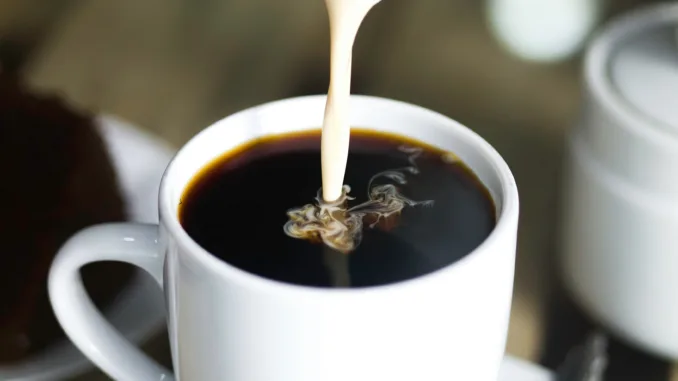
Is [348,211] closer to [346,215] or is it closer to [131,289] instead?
[346,215]

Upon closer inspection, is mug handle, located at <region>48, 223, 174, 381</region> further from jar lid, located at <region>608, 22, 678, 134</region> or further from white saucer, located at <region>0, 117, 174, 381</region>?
jar lid, located at <region>608, 22, 678, 134</region>

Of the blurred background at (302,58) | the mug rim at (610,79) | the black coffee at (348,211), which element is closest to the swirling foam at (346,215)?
the black coffee at (348,211)

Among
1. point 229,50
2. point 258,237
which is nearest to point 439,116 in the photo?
point 258,237

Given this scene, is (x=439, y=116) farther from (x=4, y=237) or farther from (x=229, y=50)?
(x=229, y=50)

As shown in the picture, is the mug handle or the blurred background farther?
the blurred background

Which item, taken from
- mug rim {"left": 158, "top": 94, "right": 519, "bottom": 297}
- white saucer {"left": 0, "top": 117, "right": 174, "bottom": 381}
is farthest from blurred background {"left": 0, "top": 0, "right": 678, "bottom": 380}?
mug rim {"left": 158, "top": 94, "right": 519, "bottom": 297}

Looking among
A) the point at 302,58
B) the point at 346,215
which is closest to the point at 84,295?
the point at 346,215
